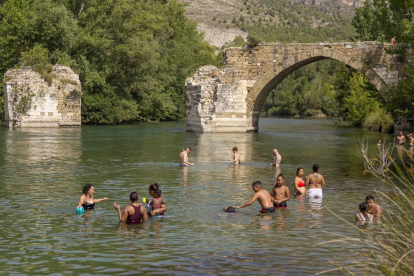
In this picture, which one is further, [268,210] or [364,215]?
[268,210]

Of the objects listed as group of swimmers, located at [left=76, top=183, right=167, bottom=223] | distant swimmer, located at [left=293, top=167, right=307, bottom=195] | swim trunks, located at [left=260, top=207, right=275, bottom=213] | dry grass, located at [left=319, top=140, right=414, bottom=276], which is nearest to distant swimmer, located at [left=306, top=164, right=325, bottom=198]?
distant swimmer, located at [left=293, top=167, right=307, bottom=195]

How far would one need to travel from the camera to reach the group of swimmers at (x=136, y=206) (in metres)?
12.5

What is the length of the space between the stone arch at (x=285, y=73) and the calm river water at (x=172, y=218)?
11.4 meters

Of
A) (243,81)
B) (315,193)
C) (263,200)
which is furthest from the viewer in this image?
(243,81)

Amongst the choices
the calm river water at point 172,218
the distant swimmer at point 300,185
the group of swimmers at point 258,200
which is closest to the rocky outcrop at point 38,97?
the calm river water at point 172,218

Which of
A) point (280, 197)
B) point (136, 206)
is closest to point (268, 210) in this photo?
point (280, 197)

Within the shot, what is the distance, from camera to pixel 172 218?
13.1 meters

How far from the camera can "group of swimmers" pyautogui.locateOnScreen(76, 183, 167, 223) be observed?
41.0 feet

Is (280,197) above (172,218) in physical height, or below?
above

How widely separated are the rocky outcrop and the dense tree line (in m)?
0.87

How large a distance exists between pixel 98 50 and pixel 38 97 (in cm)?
932

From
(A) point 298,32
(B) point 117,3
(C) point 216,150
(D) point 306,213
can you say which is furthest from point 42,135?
(A) point 298,32

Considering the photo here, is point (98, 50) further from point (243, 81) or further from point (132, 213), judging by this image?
point (132, 213)

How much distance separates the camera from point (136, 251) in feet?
34.2
